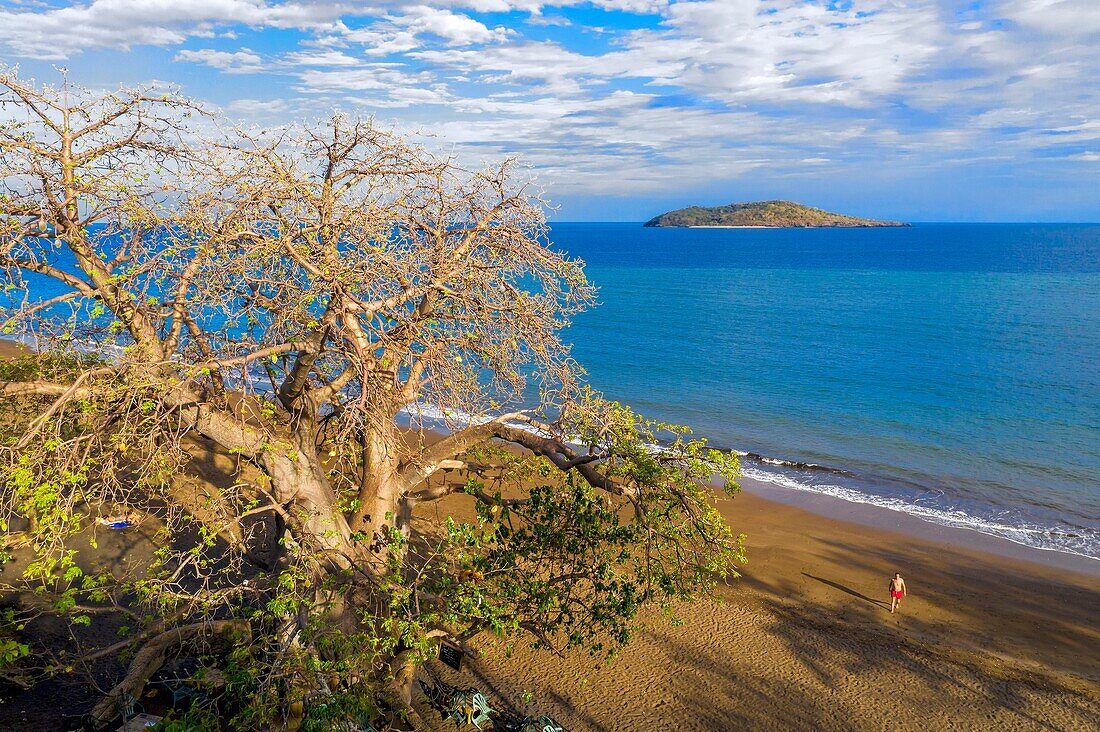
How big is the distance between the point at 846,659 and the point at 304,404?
10.2 m

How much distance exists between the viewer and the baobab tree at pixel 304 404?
798 cm

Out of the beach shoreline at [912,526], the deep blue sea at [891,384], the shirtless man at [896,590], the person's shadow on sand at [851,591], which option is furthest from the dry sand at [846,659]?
the deep blue sea at [891,384]

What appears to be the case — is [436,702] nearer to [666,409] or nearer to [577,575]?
[577,575]

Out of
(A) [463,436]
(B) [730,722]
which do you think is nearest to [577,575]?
(A) [463,436]

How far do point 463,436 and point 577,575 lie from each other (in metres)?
2.45

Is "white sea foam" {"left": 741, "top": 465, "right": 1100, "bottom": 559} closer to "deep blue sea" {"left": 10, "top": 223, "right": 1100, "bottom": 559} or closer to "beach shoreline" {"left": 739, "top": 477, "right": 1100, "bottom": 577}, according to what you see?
"deep blue sea" {"left": 10, "top": 223, "right": 1100, "bottom": 559}

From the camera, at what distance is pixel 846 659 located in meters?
13.6

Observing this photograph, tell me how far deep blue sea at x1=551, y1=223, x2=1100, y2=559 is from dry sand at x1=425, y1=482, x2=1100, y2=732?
4.56 m

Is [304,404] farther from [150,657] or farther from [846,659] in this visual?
[846,659]

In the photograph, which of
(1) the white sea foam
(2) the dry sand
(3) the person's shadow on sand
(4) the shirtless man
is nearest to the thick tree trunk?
(2) the dry sand

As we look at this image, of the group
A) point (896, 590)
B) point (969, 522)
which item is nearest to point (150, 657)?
point (896, 590)

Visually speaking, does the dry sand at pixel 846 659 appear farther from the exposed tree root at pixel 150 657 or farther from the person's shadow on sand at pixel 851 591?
the exposed tree root at pixel 150 657

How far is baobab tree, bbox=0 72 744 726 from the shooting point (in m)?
7.98

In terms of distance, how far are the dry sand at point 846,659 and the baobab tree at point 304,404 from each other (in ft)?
7.22
